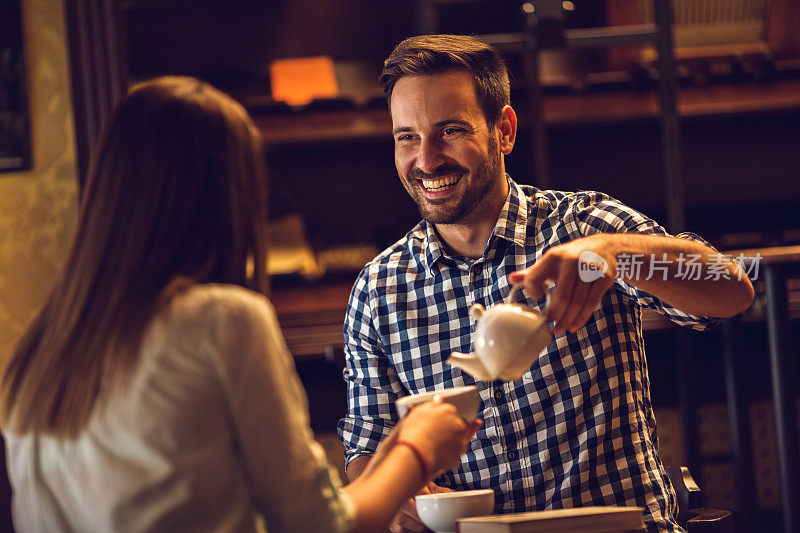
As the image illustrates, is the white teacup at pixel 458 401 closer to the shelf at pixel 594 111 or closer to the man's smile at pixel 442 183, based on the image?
the man's smile at pixel 442 183

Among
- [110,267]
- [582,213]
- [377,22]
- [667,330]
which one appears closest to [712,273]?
[582,213]

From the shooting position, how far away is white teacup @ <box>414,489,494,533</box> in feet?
3.91

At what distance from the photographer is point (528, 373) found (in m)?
1.67

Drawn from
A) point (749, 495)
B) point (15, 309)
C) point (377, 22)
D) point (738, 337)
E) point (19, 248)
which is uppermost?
point (377, 22)

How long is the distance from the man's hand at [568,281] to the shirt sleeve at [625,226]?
293mm

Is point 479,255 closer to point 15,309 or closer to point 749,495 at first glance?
point 749,495

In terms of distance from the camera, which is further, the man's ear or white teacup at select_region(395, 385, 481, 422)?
the man's ear

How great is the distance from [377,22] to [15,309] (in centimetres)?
205

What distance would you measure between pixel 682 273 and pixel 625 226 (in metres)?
0.22

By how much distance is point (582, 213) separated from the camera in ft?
5.69

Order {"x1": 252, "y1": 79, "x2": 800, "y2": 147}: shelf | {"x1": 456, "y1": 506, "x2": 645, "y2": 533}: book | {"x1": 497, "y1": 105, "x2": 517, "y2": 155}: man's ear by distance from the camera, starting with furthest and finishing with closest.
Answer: {"x1": 252, "y1": 79, "x2": 800, "y2": 147}: shelf
{"x1": 497, "y1": 105, "x2": 517, "y2": 155}: man's ear
{"x1": 456, "y1": 506, "x2": 645, "y2": 533}: book

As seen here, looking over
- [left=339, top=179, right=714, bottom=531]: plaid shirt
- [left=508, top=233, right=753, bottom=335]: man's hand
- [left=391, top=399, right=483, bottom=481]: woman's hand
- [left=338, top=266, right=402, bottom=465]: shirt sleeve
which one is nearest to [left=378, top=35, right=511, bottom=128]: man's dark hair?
[left=339, top=179, right=714, bottom=531]: plaid shirt

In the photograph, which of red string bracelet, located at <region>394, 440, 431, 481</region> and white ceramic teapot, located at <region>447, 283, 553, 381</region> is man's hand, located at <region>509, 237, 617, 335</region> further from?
red string bracelet, located at <region>394, 440, 431, 481</region>

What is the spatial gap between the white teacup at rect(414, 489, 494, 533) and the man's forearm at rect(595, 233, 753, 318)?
440 millimetres
